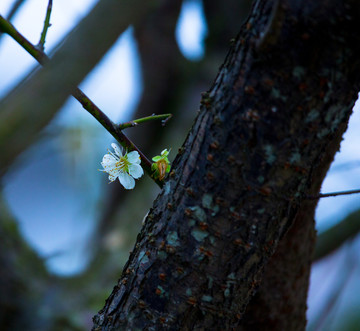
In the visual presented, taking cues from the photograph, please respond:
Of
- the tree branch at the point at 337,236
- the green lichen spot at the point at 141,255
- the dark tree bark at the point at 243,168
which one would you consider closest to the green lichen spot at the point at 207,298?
the dark tree bark at the point at 243,168

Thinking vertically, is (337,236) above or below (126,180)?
above

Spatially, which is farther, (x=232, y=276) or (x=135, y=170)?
(x=135, y=170)

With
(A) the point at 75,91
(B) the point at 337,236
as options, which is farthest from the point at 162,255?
(B) the point at 337,236

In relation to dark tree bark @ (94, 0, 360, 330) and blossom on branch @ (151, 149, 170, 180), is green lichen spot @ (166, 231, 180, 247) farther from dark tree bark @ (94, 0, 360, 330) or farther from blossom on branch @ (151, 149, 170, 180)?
blossom on branch @ (151, 149, 170, 180)

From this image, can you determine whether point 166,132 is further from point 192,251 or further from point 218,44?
point 192,251

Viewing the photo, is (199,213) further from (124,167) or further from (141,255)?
(124,167)

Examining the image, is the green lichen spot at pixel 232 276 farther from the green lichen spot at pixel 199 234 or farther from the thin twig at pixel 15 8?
the thin twig at pixel 15 8
